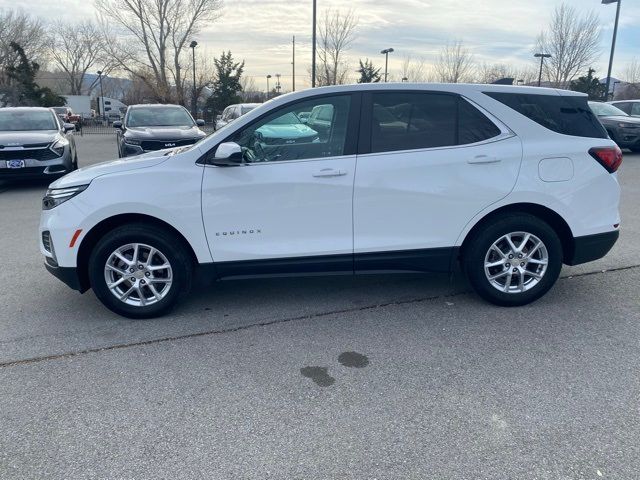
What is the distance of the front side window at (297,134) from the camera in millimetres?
4203

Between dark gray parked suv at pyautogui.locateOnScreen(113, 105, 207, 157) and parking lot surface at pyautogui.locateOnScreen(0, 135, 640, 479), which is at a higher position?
dark gray parked suv at pyautogui.locateOnScreen(113, 105, 207, 157)

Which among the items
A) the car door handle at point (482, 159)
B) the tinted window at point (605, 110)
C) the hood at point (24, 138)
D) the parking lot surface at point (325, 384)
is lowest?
the parking lot surface at point (325, 384)

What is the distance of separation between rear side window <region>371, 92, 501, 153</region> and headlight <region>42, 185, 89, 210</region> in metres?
2.33

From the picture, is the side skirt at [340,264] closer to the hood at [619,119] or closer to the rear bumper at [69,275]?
the rear bumper at [69,275]

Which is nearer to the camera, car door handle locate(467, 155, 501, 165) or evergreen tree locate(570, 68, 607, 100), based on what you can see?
car door handle locate(467, 155, 501, 165)

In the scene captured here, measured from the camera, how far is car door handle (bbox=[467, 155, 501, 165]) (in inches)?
167

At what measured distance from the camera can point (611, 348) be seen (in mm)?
3756

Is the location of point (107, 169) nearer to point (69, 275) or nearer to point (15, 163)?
point (69, 275)

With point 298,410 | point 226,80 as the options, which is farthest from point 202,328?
point 226,80

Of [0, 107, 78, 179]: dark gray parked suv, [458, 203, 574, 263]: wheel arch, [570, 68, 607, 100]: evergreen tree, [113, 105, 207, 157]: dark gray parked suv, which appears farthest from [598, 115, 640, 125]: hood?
[570, 68, 607, 100]: evergreen tree

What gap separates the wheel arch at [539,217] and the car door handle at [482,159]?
40cm

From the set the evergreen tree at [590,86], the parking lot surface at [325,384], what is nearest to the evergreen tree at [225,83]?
the evergreen tree at [590,86]

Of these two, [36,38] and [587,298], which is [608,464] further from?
[36,38]

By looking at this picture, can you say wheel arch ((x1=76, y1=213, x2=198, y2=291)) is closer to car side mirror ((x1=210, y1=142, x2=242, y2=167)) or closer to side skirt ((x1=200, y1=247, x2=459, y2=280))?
side skirt ((x1=200, y1=247, x2=459, y2=280))
